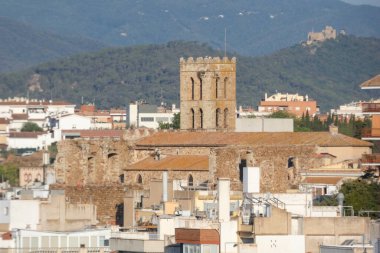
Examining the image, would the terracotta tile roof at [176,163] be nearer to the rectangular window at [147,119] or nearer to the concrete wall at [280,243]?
the concrete wall at [280,243]

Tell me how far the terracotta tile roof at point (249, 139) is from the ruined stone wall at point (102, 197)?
1062cm

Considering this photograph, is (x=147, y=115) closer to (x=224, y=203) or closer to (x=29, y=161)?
(x=29, y=161)

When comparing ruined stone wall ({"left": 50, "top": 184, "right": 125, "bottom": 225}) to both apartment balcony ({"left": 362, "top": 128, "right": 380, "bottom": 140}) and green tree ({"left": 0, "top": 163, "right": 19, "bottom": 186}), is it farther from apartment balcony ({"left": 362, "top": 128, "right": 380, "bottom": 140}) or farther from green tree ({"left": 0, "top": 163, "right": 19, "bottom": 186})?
green tree ({"left": 0, "top": 163, "right": 19, "bottom": 186})

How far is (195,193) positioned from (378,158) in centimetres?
781

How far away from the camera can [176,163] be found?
7600 cm

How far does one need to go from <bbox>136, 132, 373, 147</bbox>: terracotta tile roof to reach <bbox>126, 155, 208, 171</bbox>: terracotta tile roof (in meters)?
1.25

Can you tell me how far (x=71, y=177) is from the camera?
7881 centimetres

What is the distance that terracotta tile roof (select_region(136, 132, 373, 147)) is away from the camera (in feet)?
241

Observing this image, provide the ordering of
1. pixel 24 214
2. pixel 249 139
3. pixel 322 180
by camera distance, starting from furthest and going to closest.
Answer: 1. pixel 249 139
2. pixel 322 180
3. pixel 24 214

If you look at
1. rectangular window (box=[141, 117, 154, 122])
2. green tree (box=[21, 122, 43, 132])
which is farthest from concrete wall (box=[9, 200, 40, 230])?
green tree (box=[21, 122, 43, 132])

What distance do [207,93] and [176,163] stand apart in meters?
19.7

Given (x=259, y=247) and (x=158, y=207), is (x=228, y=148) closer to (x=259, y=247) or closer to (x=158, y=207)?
(x=158, y=207)

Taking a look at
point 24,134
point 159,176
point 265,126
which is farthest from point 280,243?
point 24,134

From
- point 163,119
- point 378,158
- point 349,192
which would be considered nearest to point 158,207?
point 349,192
